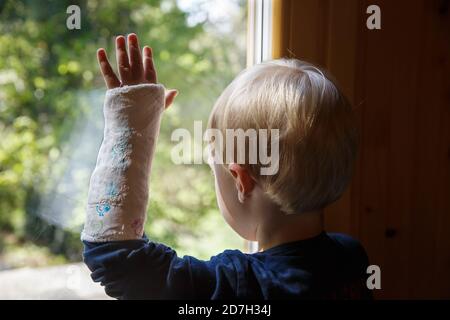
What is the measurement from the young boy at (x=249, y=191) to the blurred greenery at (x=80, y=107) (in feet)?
0.46

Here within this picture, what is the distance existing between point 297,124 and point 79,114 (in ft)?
1.47

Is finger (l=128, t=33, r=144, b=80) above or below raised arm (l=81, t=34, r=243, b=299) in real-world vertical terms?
above

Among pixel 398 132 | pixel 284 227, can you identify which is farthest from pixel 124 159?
pixel 398 132

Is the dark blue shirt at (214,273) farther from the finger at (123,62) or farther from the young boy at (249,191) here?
the finger at (123,62)

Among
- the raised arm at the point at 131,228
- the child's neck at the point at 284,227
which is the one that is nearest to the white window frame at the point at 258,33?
the child's neck at the point at 284,227

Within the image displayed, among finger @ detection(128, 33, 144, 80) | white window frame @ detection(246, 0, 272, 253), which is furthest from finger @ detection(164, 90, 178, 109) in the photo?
white window frame @ detection(246, 0, 272, 253)

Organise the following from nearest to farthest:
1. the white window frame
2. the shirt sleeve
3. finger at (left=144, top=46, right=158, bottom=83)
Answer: the shirt sleeve
finger at (left=144, top=46, right=158, bottom=83)
the white window frame

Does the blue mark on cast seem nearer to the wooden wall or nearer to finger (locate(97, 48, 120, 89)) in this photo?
finger (locate(97, 48, 120, 89))

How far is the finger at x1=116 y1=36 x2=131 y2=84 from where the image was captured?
3.04 feet

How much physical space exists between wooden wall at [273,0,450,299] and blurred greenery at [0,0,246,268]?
0.77ft

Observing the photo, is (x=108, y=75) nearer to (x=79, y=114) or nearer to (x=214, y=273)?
(x=79, y=114)

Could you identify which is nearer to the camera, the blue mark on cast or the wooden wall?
the blue mark on cast

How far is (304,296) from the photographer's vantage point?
0.88m

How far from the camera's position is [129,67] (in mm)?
938
